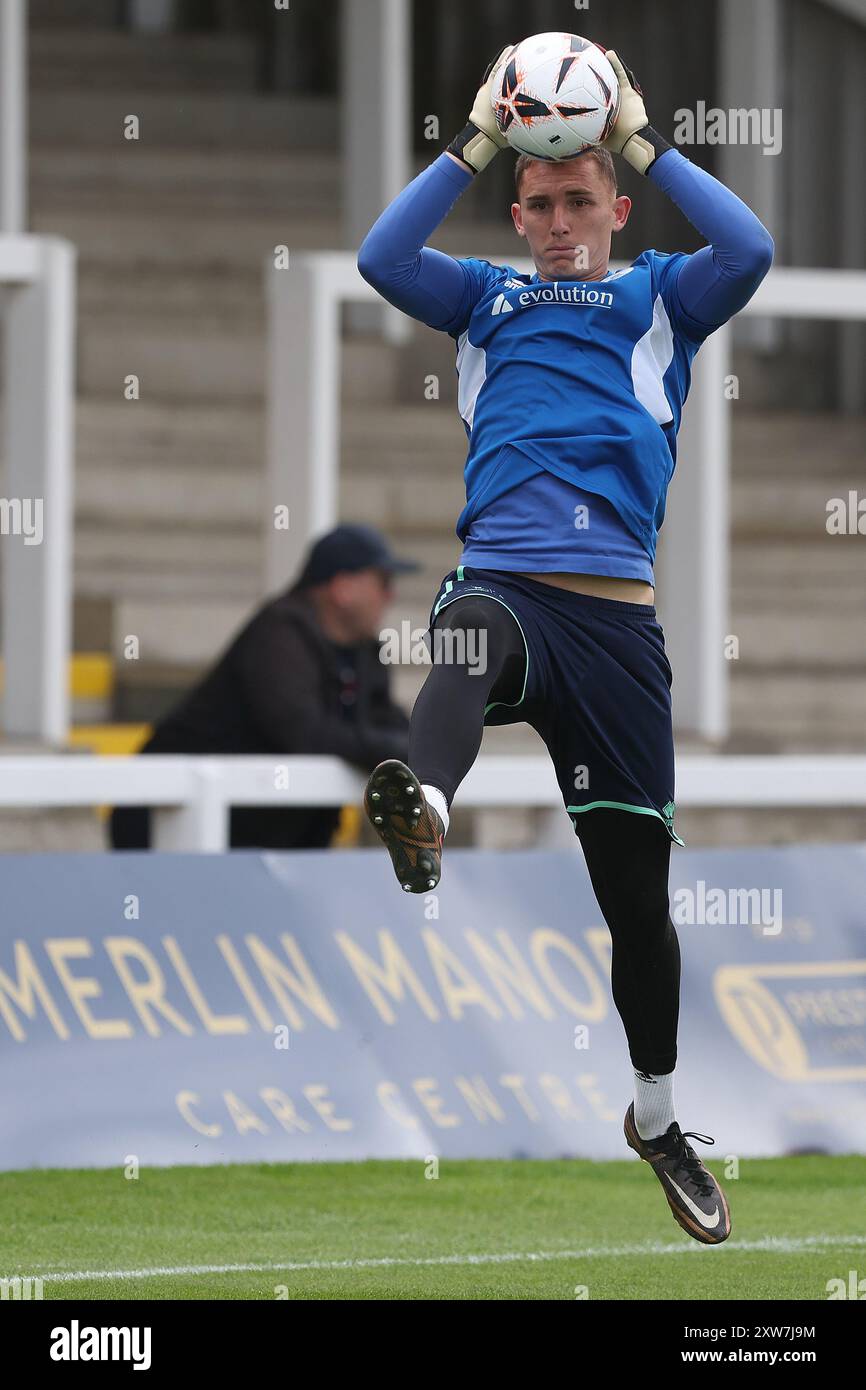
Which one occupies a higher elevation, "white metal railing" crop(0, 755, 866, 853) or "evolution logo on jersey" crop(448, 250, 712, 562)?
"evolution logo on jersey" crop(448, 250, 712, 562)

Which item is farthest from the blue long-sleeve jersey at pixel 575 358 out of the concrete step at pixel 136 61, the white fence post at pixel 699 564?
the concrete step at pixel 136 61

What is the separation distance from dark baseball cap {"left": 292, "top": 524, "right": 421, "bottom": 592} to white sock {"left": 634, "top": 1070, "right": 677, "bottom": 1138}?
389 centimetres

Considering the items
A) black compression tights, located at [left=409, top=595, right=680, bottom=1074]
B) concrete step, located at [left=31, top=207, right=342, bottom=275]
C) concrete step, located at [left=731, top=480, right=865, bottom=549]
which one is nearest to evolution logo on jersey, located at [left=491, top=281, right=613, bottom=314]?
black compression tights, located at [left=409, top=595, right=680, bottom=1074]

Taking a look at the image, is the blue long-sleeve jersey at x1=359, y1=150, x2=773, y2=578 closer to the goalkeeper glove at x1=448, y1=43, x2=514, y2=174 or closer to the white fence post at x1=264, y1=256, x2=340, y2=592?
the goalkeeper glove at x1=448, y1=43, x2=514, y2=174

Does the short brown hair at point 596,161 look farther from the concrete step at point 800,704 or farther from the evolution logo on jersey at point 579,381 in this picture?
the concrete step at point 800,704

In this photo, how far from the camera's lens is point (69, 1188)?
7.74m

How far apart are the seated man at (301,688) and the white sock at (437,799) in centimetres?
391

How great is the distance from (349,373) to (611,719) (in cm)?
916

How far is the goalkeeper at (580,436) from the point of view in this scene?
5516mm

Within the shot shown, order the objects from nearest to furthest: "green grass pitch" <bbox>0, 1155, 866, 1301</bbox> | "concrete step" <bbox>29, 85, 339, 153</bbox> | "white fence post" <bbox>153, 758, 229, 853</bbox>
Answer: "green grass pitch" <bbox>0, 1155, 866, 1301</bbox> < "white fence post" <bbox>153, 758, 229, 853</bbox> < "concrete step" <bbox>29, 85, 339, 153</bbox>

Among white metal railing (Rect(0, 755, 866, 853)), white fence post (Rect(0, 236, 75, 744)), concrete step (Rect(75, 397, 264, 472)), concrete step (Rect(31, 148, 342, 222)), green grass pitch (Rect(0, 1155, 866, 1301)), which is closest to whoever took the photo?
green grass pitch (Rect(0, 1155, 866, 1301))

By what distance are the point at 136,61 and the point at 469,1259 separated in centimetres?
1182

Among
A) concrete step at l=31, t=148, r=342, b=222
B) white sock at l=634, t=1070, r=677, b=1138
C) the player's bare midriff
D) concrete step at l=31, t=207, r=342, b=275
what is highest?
concrete step at l=31, t=148, r=342, b=222

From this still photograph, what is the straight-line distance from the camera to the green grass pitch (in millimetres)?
6617
